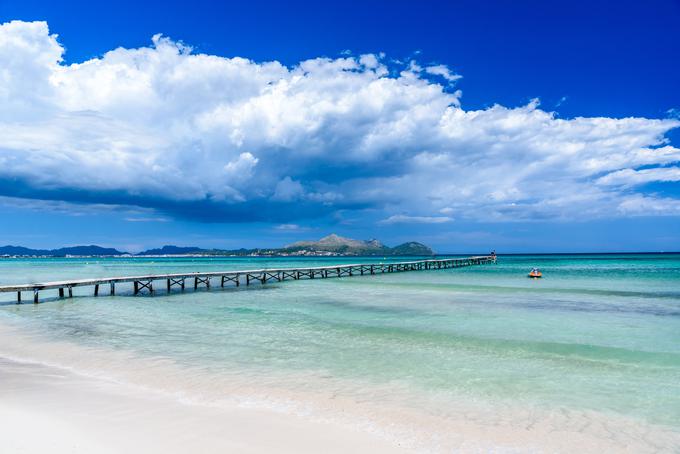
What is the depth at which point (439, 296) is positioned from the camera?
25.9 m

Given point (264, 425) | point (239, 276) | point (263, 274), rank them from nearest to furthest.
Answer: point (264, 425), point (263, 274), point (239, 276)

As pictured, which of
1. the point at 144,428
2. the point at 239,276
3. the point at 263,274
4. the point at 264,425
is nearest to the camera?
the point at 144,428

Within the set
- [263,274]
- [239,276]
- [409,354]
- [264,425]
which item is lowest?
[409,354]

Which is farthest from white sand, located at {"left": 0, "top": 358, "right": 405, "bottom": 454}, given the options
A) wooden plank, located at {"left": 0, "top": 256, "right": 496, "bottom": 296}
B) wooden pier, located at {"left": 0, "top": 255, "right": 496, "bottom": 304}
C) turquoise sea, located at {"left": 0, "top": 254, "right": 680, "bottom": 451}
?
wooden plank, located at {"left": 0, "top": 256, "right": 496, "bottom": 296}

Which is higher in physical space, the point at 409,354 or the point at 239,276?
the point at 239,276

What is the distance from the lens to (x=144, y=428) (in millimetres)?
5793

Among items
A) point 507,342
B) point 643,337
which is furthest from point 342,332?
point 643,337

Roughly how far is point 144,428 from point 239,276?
151 ft

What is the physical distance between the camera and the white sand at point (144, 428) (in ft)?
17.1

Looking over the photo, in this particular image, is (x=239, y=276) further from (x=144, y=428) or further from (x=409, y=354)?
(x=144, y=428)

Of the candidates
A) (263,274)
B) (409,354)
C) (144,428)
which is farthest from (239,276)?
(144,428)

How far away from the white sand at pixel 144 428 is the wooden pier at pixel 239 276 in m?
19.9

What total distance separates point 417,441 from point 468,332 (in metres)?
8.90

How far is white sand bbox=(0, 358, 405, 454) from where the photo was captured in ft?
17.1
